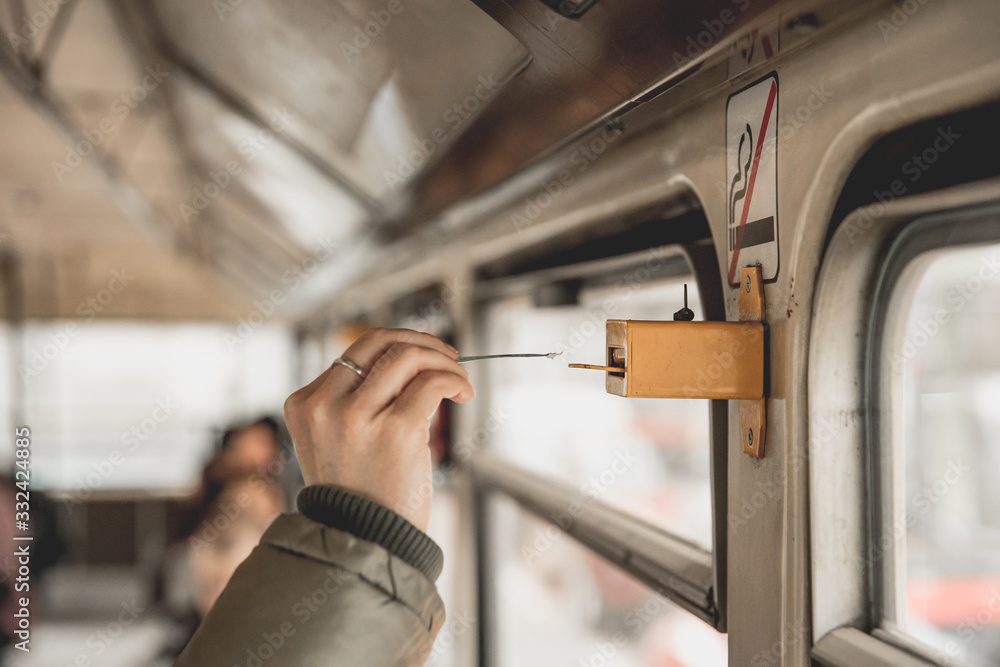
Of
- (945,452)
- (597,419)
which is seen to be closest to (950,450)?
(945,452)

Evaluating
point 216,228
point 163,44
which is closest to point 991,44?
point 163,44

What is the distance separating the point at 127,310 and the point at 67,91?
6.98 m

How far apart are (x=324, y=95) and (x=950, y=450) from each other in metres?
1.33

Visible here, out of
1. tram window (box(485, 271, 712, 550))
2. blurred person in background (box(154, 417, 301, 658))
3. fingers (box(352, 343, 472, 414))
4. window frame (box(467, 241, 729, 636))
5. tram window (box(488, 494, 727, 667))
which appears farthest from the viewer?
blurred person in background (box(154, 417, 301, 658))

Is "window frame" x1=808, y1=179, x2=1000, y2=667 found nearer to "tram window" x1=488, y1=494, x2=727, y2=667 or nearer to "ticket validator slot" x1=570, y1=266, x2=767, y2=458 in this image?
"ticket validator slot" x1=570, y1=266, x2=767, y2=458

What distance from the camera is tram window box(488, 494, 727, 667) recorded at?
2.25m

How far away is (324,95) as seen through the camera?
5.18 ft

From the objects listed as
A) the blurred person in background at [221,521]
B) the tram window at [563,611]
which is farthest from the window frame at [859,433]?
the blurred person in background at [221,521]

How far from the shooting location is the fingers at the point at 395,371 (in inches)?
33.4

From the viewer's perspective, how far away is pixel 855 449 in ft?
2.76

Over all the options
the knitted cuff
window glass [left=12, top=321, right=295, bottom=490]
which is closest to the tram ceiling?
the knitted cuff

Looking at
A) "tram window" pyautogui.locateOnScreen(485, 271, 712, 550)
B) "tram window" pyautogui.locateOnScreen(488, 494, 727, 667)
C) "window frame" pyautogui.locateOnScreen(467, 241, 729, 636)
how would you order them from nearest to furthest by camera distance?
"window frame" pyautogui.locateOnScreen(467, 241, 729, 636) → "tram window" pyautogui.locateOnScreen(485, 271, 712, 550) → "tram window" pyautogui.locateOnScreen(488, 494, 727, 667)

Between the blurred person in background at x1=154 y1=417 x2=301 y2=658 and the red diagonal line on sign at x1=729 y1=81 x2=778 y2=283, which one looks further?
the blurred person in background at x1=154 y1=417 x2=301 y2=658

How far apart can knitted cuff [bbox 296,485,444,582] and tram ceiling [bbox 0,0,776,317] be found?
600mm
